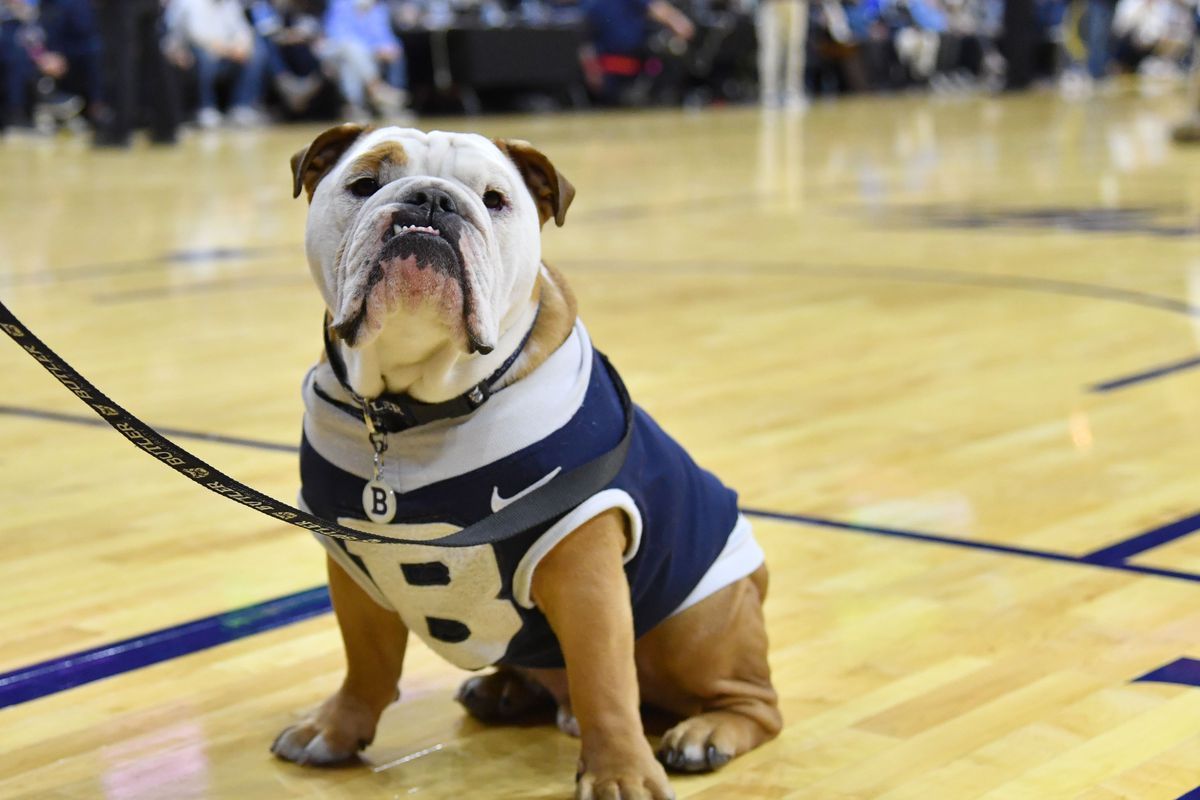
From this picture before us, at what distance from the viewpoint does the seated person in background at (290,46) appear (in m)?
17.1

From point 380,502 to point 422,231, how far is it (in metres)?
0.33

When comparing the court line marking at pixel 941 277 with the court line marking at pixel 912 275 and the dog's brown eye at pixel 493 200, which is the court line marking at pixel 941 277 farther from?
the dog's brown eye at pixel 493 200

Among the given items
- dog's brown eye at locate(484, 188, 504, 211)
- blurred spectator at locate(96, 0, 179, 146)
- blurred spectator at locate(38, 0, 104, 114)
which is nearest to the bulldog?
dog's brown eye at locate(484, 188, 504, 211)

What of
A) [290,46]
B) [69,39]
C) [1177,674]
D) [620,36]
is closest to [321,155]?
[1177,674]

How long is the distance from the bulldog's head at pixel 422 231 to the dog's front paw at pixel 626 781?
0.50 m

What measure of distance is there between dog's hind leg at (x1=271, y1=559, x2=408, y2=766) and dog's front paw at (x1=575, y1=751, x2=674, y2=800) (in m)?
0.33

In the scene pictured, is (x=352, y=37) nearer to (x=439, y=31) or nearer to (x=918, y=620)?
(x=439, y=31)

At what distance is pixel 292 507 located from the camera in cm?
206

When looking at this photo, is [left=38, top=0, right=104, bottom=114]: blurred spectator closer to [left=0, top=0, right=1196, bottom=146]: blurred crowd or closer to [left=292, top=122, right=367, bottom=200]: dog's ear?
[left=0, top=0, right=1196, bottom=146]: blurred crowd

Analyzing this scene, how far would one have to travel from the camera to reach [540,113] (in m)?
19.2

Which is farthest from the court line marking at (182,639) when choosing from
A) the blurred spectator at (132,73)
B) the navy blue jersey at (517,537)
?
the blurred spectator at (132,73)

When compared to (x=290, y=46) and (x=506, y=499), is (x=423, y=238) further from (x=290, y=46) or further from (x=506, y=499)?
(x=290, y=46)

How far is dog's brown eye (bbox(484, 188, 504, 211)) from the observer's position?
2041mm

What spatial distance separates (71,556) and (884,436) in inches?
71.1
